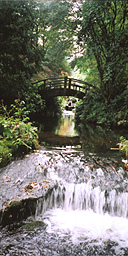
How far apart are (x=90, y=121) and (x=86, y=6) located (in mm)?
8814

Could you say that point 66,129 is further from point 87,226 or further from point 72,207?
point 87,226

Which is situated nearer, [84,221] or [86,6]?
[84,221]

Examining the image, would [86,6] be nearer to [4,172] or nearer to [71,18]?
[71,18]

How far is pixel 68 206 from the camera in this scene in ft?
14.3

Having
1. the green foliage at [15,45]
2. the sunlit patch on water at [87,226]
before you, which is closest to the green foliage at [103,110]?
the green foliage at [15,45]

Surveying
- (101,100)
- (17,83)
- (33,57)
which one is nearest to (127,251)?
(17,83)

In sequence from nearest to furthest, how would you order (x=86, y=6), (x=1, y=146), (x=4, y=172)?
(x=4, y=172), (x=1, y=146), (x=86, y=6)

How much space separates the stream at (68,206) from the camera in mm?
3209

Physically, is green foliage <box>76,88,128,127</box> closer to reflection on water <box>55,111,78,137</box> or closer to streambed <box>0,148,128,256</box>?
reflection on water <box>55,111,78,137</box>

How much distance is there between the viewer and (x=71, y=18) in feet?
46.0

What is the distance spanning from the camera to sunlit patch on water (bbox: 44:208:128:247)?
3.54 metres

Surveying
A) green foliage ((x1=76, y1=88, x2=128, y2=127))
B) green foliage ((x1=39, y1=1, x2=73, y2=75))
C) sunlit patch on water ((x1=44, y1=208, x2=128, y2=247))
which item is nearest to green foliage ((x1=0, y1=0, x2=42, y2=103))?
green foliage ((x1=39, y1=1, x2=73, y2=75))


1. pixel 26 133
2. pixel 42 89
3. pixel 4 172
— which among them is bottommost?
pixel 4 172

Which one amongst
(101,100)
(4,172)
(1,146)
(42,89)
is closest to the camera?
(4,172)
